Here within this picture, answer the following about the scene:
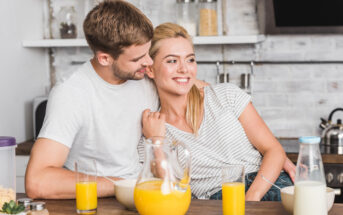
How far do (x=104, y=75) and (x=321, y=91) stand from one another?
1.74 metres

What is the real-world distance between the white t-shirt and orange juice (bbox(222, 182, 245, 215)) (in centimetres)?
72

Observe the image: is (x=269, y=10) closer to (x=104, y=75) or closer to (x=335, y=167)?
(x=335, y=167)

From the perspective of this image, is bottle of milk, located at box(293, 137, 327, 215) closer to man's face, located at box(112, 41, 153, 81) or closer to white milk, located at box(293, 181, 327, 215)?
white milk, located at box(293, 181, 327, 215)

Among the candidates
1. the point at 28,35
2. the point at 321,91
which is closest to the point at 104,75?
the point at 28,35

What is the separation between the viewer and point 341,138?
9.41 ft

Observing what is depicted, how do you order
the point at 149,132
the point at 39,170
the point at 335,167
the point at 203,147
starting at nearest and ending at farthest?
1. the point at 39,170
2. the point at 149,132
3. the point at 203,147
4. the point at 335,167

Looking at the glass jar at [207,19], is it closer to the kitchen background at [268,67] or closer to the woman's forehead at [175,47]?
the kitchen background at [268,67]

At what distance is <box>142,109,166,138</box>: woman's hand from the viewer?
2.04 metres

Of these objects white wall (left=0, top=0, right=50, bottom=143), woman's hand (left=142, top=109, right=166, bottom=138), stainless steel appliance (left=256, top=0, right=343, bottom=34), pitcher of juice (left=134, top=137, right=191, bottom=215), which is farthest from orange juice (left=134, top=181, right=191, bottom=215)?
stainless steel appliance (left=256, top=0, right=343, bottom=34)

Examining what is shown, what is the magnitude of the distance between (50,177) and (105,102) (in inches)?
16.9

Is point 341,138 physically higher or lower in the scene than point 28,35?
lower

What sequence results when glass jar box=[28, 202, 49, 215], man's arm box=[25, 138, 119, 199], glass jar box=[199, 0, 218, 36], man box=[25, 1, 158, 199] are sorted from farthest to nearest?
1. glass jar box=[199, 0, 218, 36]
2. man box=[25, 1, 158, 199]
3. man's arm box=[25, 138, 119, 199]
4. glass jar box=[28, 202, 49, 215]

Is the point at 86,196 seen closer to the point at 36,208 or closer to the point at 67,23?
the point at 36,208

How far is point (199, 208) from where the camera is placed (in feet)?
5.02
